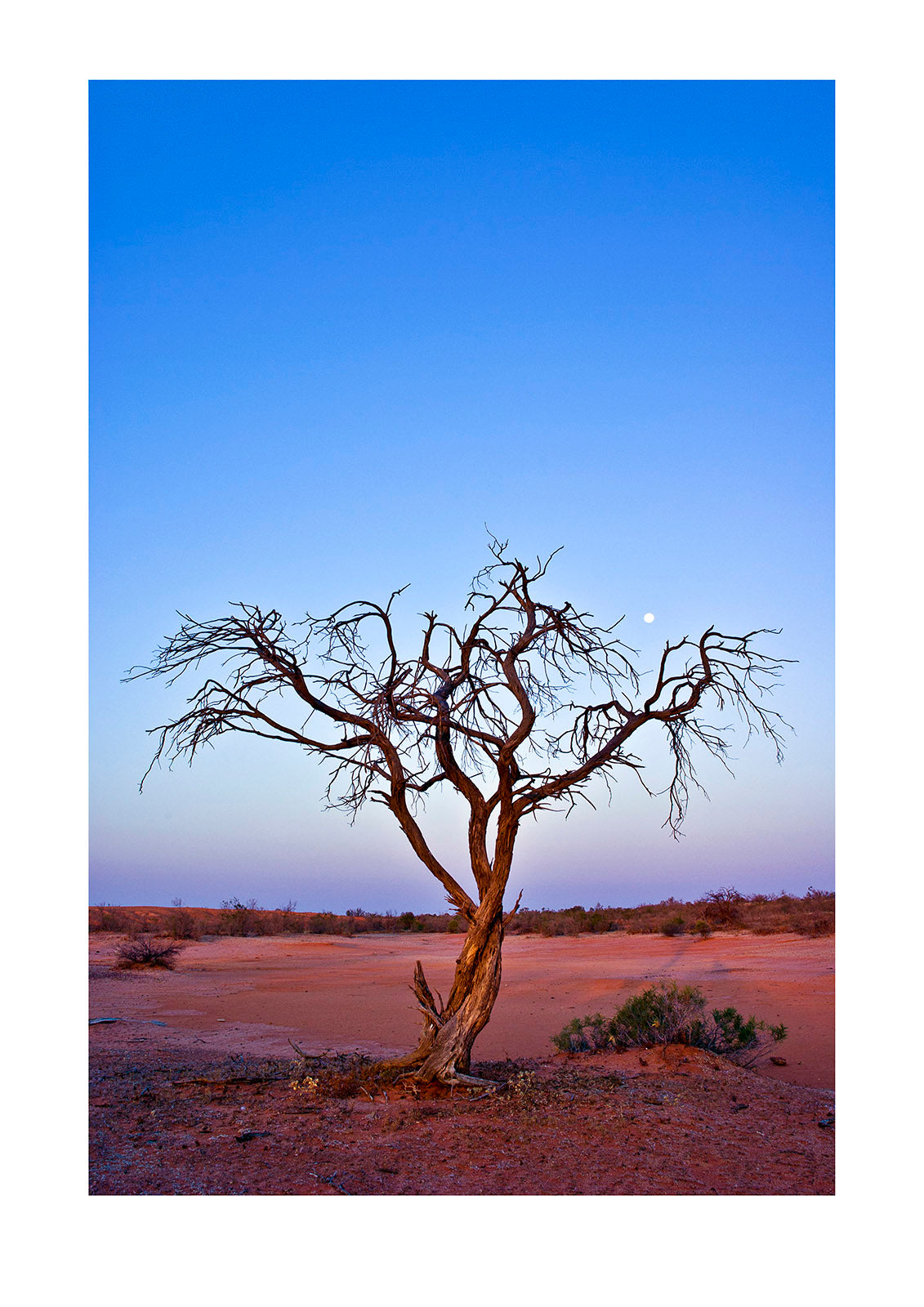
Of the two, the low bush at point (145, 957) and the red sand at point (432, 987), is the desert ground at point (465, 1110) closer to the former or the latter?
the red sand at point (432, 987)

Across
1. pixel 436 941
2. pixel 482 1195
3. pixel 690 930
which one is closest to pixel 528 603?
pixel 482 1195

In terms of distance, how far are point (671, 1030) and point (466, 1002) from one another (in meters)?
3.71

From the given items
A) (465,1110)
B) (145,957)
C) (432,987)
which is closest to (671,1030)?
(465,1110)

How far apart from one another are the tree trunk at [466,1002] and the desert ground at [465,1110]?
0.82 ft

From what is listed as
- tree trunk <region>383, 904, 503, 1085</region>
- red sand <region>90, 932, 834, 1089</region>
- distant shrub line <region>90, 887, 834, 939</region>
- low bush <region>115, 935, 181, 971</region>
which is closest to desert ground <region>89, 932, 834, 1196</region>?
red sand <region>90, 932, 834, 1089</region>

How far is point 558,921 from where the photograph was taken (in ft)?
126

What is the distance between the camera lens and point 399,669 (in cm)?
856

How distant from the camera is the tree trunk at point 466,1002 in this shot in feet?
27.2

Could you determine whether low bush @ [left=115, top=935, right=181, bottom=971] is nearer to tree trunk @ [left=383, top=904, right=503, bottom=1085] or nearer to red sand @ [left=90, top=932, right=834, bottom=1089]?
red sand @ [left=90, top=932, right=834, bottom=1089]

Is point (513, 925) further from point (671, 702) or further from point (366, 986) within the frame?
point (671, 702)

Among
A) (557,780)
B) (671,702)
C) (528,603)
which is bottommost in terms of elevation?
(557,780)

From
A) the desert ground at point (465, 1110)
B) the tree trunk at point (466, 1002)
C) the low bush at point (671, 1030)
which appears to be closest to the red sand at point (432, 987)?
the desert ground at point (465, 1110)

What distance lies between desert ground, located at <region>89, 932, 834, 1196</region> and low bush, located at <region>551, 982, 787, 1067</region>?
264 mm
